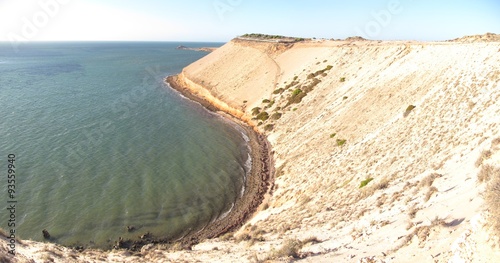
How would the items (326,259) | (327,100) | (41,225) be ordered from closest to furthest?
(326,259)
(41,225)
(327,100)

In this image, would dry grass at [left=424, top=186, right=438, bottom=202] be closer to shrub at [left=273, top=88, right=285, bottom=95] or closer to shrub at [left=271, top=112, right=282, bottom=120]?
shrub at [left=271, top=112, right=282, bottom=120]

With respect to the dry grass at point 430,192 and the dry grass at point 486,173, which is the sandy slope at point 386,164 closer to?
Answer: the dry grass at point 430,192

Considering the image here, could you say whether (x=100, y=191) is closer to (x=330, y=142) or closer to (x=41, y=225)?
(x=41, y=225)

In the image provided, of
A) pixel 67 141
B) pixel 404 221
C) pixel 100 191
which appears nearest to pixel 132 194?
pixel 100 191

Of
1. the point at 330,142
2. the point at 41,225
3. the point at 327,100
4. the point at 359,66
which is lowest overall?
the point at 41,225

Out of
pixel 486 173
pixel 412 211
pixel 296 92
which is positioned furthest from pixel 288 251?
pixel 296 92

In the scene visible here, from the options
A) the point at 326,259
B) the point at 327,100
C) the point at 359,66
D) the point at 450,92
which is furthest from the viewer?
the point at 359,66
